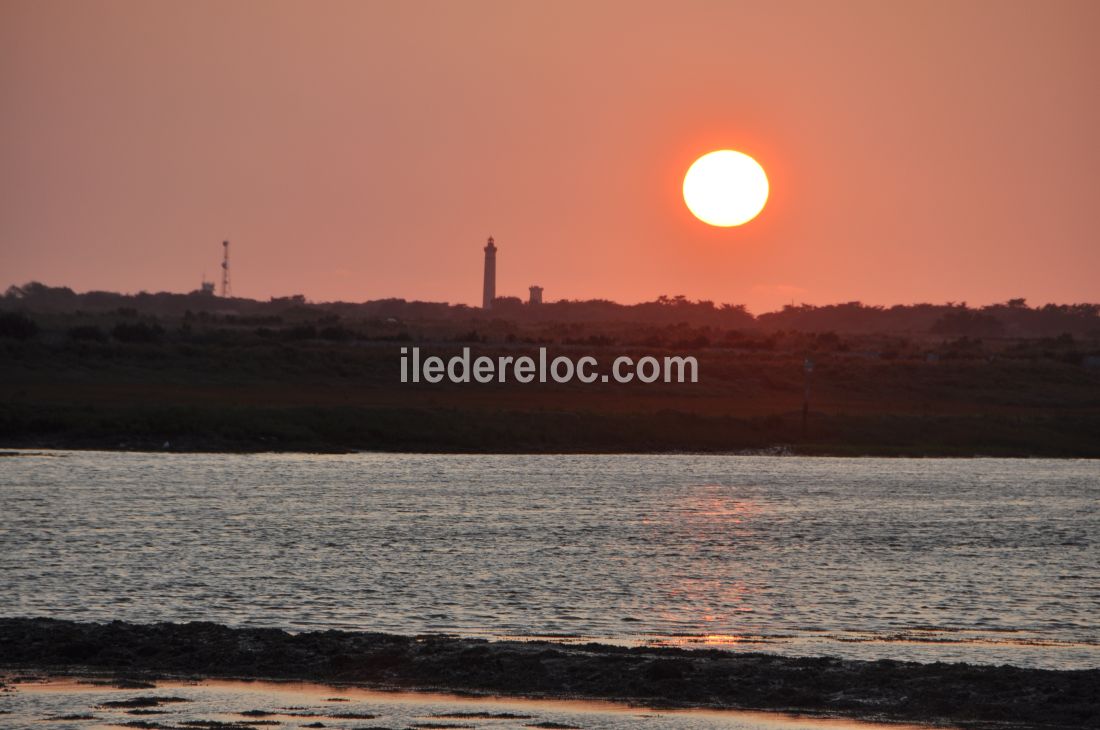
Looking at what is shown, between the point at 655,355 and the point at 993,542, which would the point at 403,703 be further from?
the point at 655,355

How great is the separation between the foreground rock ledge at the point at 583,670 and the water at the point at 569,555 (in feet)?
5.36

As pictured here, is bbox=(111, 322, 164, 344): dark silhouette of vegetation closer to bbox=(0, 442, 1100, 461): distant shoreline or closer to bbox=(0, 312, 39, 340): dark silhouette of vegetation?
bbox=(0, 312, 39, 340): dark silhouette of vegetation

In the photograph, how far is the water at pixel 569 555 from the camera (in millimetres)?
22031

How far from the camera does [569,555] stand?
3022 cm

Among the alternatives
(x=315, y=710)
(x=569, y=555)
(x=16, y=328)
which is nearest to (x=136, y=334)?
(x=16, y=328)

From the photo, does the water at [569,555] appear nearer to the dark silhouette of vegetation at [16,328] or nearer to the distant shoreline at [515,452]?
the distant shoreline at [515,452]

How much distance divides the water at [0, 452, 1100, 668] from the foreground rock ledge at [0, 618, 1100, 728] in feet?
5.36

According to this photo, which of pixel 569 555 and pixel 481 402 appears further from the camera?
pixel 481 402

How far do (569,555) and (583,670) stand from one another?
39.7 ft

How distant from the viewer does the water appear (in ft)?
72.3

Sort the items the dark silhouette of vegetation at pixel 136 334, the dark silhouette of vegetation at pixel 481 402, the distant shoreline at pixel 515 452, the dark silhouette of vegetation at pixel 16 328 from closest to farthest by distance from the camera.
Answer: the distant shoreline at pixel 515 452 < the dark silhouette of vegetation at pixel 481 402 < the dark silhouette of vegetation at pixel 16 328 < the dark silhouette of vegetation at pixel 136 334

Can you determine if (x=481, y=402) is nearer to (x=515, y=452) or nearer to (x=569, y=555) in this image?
(x=515, y=452)

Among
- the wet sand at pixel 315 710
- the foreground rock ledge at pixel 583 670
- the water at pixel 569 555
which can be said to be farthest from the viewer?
the water at pixel 569 555

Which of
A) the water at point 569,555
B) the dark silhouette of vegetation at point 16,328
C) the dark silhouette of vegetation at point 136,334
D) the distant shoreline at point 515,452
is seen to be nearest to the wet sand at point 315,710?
the water at point 569,555
